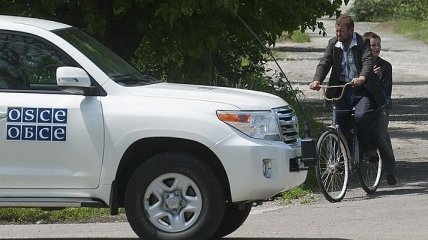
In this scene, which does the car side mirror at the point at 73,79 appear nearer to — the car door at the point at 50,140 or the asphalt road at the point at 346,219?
the car door at the point at 50,140

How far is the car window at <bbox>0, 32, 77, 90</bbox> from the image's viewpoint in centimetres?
955

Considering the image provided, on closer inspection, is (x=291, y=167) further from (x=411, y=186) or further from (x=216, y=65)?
(x=216, y=65)

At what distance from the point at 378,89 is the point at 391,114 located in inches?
497

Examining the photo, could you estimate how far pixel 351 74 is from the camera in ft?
42.8

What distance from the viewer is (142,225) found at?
9328 mm

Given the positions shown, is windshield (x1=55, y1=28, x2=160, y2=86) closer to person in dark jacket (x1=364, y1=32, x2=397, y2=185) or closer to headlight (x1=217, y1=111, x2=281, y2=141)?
headlight (x1=217, y1=111, x2=281, y2=141)

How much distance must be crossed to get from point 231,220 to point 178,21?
15.8 ft

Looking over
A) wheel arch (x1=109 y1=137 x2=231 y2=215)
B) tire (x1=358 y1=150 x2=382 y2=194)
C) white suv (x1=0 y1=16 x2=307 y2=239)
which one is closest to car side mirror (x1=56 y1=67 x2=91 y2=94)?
white suv (x1=0 y1=16 x2=307 y2=239)

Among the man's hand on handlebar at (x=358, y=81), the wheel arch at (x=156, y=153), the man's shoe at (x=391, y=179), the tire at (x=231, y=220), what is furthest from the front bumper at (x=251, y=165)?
the man's shoe at (x=391, y=179)

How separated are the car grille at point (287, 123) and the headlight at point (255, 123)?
4.3 inches

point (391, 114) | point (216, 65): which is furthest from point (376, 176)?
point (391, 114)

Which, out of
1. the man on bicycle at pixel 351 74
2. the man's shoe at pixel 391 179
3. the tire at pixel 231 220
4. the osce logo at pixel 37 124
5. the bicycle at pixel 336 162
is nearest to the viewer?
the osce logo at pixel 37 124

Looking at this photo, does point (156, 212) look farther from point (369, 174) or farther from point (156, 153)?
point (369, 174)

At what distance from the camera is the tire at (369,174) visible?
13.2m
